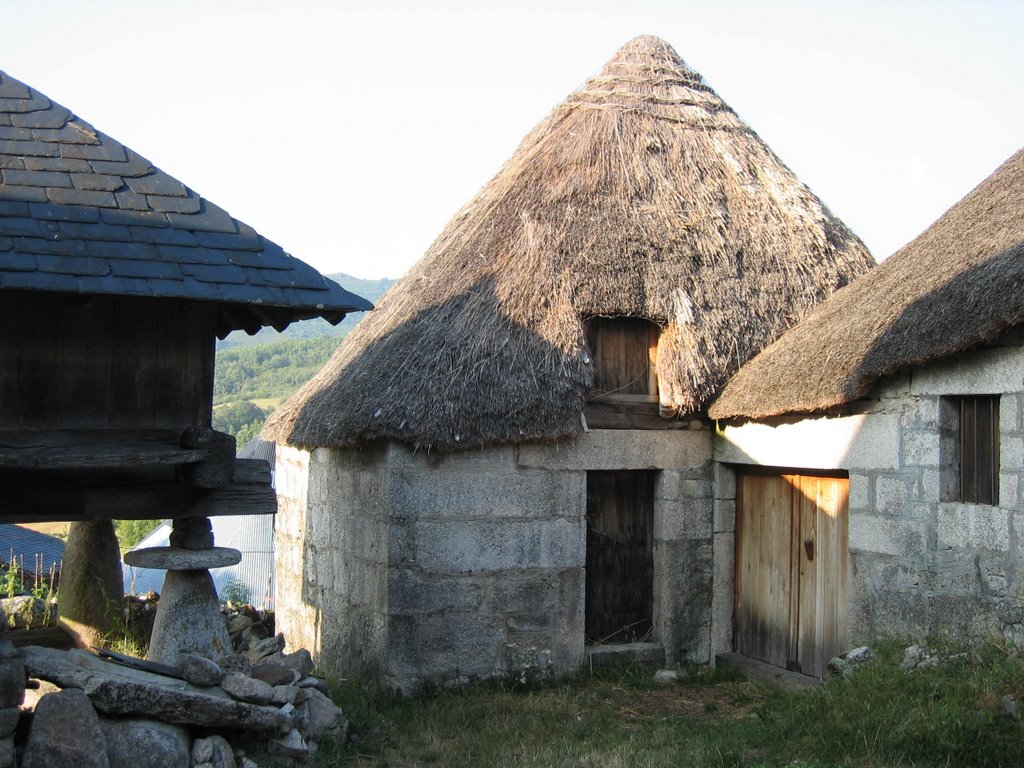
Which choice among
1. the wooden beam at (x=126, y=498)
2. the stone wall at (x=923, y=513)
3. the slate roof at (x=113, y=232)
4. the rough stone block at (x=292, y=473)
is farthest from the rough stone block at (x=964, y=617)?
the rough stone block at (x=292, y=473)

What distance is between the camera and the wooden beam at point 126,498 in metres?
5.99

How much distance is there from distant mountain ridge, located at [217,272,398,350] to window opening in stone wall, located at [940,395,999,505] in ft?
134

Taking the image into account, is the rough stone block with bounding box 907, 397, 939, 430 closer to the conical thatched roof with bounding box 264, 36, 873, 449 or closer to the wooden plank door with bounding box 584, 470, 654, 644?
the conical thatched roof with bounding box 264, 36, 873, 449

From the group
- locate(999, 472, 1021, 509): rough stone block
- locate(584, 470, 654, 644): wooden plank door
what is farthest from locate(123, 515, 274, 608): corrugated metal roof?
locate(999, 472, 1021, 509): rough stone block

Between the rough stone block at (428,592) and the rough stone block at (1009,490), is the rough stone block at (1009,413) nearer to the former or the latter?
the rough stone block at (1009,490)

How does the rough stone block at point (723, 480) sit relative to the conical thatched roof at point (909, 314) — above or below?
below

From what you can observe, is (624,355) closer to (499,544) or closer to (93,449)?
(499,544)

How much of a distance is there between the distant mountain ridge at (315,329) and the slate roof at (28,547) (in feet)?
88.2

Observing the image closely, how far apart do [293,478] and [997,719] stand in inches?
273

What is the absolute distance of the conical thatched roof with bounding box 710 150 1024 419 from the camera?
6.63 m

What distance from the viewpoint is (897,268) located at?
28.3 ft

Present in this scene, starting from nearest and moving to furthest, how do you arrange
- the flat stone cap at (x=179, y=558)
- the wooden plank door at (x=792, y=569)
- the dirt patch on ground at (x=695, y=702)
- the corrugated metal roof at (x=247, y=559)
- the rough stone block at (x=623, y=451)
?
1. the flat stone cap at (x=179, y=558)
2. the dirt patch on ground at (x=695, y=702)
3. the wooden plank door at (x=792, y=569)
4. the rough stone block at (x=623, y=451)
5. the corrugated metal roof at (x=247, y=559)

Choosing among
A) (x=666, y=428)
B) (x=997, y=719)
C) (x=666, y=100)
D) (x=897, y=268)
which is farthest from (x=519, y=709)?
(x=666, y=100)

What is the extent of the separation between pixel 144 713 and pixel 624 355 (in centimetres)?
486
